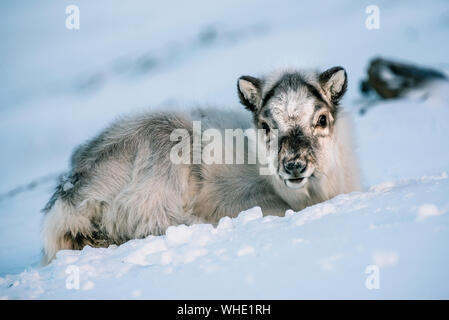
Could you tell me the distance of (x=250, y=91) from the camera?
550 cm

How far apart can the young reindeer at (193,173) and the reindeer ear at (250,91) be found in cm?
1

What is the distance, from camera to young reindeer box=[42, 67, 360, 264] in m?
4.97

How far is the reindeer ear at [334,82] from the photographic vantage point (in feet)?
17.2

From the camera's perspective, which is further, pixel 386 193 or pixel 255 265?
pixel 386 193

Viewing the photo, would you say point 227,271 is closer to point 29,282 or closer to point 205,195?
point 29,282

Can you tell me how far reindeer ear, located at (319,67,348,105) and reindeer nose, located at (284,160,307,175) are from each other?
1.25 metres

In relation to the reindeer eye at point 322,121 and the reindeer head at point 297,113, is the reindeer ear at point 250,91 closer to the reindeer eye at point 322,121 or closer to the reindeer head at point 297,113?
the reindeer head at point 297,113
